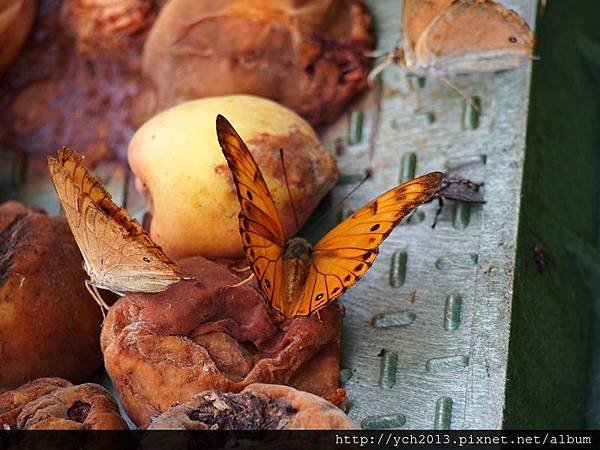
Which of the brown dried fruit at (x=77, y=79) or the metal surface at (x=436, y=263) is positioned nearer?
the metal surface at (x=436, y=263)

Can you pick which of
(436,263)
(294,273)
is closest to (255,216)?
(294,273)

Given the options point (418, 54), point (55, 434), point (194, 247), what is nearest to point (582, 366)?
point (418, 54)

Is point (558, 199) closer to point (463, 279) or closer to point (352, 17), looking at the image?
point (463, 279)

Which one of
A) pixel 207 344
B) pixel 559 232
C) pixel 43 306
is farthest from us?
pixel 559 232

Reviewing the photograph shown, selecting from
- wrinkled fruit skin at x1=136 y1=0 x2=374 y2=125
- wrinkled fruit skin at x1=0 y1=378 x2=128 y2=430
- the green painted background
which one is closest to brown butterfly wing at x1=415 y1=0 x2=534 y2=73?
the green painted background

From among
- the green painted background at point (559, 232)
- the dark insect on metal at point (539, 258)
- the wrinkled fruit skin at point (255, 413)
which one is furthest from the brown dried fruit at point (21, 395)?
the dark insect on metal at point (539, 258)

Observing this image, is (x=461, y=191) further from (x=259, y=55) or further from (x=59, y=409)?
(x=59, y=409)

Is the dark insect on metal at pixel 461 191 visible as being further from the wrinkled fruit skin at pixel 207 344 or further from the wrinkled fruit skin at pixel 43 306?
the wrinkled fruit skin at pixel 43 306
